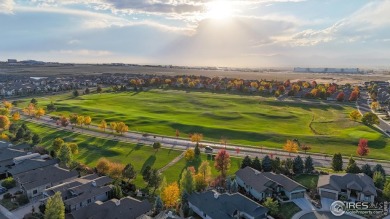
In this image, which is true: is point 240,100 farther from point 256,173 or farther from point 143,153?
point 256,173

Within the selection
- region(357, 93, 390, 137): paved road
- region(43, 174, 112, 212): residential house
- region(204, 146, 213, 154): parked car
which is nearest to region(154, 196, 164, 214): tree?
region(43, 174, 112, 212): residential house

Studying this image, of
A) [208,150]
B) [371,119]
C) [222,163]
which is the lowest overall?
[208,150]

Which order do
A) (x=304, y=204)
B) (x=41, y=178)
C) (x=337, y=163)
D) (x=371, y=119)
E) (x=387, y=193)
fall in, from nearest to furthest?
(x=387, y=193)
(x=304, y=204)
(x=41, y=178)
(x=337, y=163)
(x=371, y=119)

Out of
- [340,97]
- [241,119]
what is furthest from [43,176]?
[340,97]

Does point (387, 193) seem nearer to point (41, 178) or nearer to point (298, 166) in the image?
point (298, 166)

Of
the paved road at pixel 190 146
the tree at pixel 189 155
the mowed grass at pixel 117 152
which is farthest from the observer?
the paved road at pixel 190 146

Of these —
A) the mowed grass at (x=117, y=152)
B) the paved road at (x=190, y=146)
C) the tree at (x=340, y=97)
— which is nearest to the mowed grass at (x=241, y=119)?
the paved road at (x=190, y=146)

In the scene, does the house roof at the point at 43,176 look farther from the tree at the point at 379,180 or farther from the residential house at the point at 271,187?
the tree at the point at 379,180
